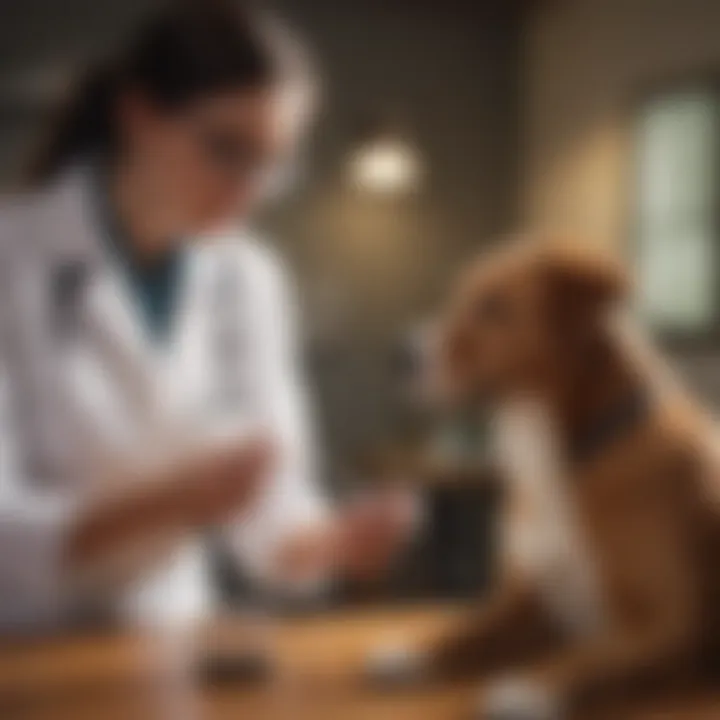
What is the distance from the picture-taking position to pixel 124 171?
3.42 ft

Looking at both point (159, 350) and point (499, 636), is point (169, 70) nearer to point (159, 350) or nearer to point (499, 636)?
point (159, 350)

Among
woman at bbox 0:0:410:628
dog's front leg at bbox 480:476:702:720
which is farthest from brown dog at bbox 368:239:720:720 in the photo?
woman at bbox 0:0:410:628

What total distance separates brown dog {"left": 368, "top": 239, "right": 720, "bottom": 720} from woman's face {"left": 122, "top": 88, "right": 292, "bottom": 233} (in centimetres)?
18

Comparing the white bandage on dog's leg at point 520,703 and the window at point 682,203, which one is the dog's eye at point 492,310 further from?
the white bandage on dog's leg at point 520,703

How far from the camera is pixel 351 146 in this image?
3.42ft

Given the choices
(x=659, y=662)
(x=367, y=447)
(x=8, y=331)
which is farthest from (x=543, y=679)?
(x=8, y=331)

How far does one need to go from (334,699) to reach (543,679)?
0.15 metres

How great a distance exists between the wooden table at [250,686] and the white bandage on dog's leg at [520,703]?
0.6 inches

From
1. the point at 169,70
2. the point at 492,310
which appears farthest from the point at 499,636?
the point at 169,70

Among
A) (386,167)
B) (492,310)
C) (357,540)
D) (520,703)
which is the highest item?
(386,167)

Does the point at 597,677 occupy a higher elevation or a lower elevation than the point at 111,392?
lower

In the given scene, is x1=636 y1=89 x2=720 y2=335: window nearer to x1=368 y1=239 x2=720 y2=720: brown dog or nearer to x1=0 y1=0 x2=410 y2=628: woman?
x1=368 y1=239 x2=720 y2=720: brown dog

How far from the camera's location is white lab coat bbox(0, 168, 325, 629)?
3.34 ft

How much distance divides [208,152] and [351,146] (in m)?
0.11
